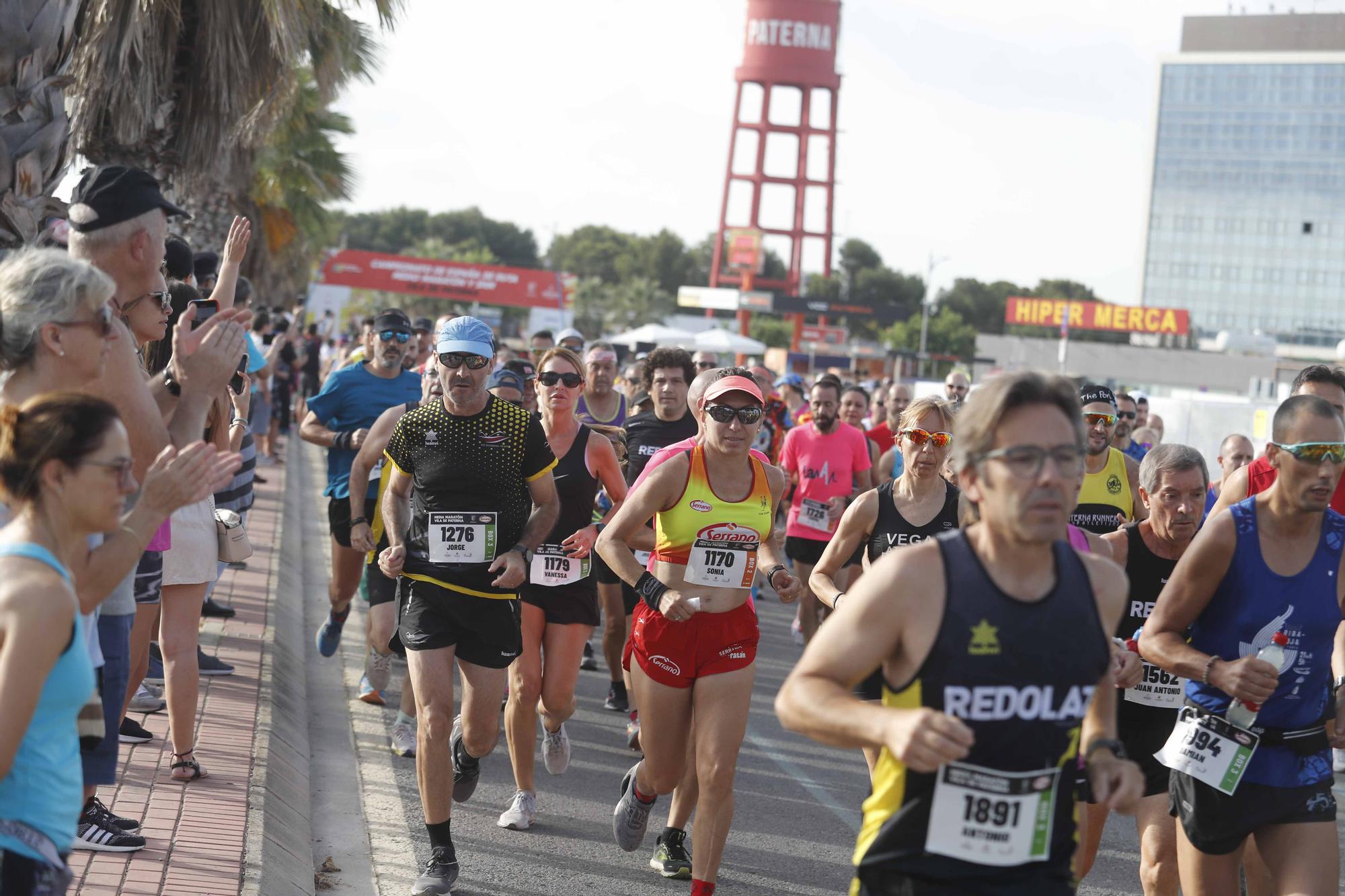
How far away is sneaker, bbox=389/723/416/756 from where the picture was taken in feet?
24.5

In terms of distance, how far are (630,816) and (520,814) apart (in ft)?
2.53

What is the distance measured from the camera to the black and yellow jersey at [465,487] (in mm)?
5820

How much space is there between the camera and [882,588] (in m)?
2.89

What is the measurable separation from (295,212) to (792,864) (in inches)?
830

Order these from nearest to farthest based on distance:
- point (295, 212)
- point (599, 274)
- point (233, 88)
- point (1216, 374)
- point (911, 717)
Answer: point (911, 717)
point (233, 88)
point (295, 212)
point (1216, 374)
point (599, 274)

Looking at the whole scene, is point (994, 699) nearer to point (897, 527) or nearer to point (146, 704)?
point (897, 527)

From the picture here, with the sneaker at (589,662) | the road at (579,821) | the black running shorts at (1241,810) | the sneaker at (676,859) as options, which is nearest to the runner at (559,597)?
the road at (579,821)

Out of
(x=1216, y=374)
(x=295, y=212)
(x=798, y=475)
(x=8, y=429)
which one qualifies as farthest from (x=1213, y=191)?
(x=8, y=429)

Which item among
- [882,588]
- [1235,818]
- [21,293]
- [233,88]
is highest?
[233,88]

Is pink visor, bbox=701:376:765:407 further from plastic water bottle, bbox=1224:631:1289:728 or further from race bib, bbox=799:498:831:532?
race bib, bbox=799:498:831:532

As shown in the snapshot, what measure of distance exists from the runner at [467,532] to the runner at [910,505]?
1313 millimetres

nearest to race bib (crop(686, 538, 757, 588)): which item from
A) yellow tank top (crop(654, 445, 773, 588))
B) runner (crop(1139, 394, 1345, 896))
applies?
yellow tank top (crop(654, 445, 773, 588))

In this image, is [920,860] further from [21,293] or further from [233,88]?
[233,88]

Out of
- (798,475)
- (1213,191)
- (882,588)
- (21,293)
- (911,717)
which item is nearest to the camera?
(911,717)
